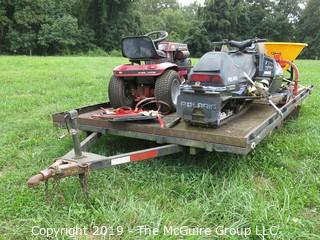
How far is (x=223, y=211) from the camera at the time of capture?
2721 mm

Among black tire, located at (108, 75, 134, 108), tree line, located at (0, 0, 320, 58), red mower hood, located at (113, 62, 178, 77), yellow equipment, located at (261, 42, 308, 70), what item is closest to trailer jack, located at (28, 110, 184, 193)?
red mower hood, located at (113, 62, 178, 77)

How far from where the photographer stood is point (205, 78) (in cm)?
348

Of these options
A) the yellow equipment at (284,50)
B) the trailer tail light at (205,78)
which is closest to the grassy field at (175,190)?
the trailer tail light at (205,78)

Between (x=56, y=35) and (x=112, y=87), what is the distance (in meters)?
28.7

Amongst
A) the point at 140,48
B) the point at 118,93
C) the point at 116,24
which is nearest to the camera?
the point at 118,93

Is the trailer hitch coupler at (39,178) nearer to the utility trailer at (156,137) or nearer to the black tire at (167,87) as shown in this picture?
the utility trailer at (156,137)

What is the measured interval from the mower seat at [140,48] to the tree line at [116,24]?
28.3 meters

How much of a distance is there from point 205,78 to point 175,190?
1.10 meters

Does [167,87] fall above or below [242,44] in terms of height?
below

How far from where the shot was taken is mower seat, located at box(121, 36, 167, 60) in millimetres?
4535

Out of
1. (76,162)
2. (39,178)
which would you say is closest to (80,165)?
(76,162)

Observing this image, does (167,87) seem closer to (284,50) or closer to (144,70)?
(144,70)

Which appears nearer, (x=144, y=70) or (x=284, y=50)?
(x=144, y=70)

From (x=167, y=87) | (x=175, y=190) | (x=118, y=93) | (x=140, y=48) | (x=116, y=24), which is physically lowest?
(x=175, y=190)
